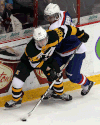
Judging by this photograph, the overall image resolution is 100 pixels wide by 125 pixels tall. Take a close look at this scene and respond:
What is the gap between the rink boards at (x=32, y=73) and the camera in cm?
282

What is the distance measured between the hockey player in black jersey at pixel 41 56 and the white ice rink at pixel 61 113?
18 cm

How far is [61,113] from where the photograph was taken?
9.00 ft

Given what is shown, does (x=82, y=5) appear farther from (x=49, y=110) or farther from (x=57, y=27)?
(x=49, y=110)

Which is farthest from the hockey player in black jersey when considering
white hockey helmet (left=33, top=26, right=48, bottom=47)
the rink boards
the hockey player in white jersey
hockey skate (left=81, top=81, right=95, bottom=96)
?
hockey skate (left=81, top=81, right=95, bottom=96)

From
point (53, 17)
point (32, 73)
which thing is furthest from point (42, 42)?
point (32, 73)

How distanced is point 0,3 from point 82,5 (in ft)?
3.77

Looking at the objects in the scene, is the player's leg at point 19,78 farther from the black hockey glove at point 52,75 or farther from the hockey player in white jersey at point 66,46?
the hockey player in white jersey at point 66,46

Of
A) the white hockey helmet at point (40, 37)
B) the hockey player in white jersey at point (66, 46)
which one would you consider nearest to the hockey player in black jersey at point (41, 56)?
the white hockey helmet at point (40, 37)

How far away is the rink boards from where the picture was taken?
282cm

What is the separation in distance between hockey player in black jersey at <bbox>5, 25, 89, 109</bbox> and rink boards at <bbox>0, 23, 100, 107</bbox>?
231mm

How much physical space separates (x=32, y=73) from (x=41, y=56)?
0.64 meters

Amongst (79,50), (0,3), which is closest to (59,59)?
(79,50)

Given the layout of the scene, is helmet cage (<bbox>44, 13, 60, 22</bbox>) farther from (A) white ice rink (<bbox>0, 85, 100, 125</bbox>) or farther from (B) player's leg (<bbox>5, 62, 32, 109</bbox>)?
(A) white ice rink (<bbox>0, 85, 100, 125</bbox>)

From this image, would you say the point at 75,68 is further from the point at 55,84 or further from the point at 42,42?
the point at 42,42
